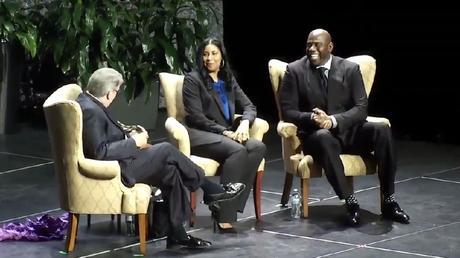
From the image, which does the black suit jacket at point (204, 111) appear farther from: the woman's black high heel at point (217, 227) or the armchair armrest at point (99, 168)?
the armchair armrest at point (99, 168)

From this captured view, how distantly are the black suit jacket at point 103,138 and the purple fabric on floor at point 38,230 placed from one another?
2.17 ft

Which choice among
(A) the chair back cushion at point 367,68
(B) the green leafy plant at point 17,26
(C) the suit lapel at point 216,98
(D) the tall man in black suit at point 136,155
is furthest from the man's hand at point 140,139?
(B) the green leafy plant at point 17,26

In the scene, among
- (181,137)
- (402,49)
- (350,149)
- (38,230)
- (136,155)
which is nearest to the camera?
(136,155)

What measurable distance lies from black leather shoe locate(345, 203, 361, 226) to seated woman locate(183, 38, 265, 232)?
0.63 m

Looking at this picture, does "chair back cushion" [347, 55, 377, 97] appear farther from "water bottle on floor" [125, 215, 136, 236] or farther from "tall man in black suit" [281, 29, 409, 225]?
"water bottle on floor" [125, 215, 136, 236]

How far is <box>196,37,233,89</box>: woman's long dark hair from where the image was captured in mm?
7125

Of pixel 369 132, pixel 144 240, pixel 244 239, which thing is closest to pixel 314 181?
pixel 369 132

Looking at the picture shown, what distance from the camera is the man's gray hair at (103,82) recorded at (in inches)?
245

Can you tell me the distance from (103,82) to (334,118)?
1.62 meters

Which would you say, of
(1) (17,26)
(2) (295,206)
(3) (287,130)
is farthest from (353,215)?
(1) (17,26)

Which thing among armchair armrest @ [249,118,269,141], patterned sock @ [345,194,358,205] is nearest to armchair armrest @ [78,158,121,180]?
armchair armrest @ [249,118,269,141]

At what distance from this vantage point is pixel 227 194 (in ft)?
21.9

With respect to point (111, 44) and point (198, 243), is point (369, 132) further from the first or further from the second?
point (111, 44)

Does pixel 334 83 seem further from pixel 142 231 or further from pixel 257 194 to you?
pixel 142 231
